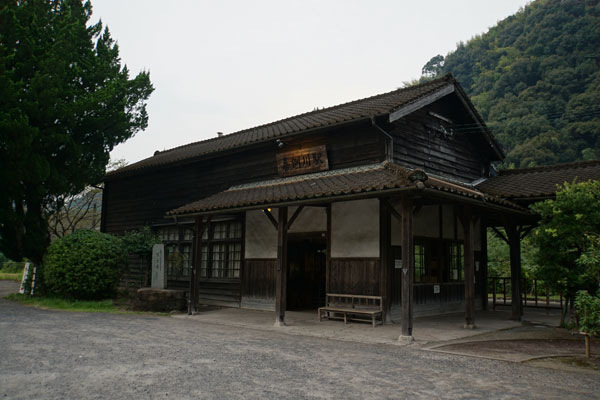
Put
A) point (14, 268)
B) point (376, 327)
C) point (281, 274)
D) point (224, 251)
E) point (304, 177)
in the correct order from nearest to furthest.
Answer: point (376, 327) → point (281, 274) → point (304, 177) → point (224, 251) → point (14, 268)

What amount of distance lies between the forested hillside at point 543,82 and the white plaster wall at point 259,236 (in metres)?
28.9

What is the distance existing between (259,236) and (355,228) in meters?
3.22

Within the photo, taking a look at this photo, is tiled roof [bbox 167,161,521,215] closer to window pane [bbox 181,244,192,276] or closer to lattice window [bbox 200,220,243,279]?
lattice window [bbox 200,220,243,279]

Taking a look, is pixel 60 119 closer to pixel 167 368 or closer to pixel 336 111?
pixel 336 111

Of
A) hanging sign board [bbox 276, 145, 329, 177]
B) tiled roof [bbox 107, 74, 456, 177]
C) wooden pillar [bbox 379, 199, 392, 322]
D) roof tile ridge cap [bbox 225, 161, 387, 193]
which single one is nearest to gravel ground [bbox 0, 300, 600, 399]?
wooden pillar [bbox 379, 199, 392, 322]

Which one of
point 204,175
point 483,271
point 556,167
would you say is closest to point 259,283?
point 204,175

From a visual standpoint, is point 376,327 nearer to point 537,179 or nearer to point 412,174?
point 412,174

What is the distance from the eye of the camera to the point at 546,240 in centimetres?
824

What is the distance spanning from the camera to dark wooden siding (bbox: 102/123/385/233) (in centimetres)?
1054

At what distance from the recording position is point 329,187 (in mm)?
9086

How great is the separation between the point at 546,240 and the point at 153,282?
9.60m

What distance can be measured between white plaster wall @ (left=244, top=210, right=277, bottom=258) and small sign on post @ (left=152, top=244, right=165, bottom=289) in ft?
7.40

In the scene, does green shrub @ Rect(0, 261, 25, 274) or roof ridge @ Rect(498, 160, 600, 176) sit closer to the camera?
roof ridge @ Rect(498, 160, 600, 176)

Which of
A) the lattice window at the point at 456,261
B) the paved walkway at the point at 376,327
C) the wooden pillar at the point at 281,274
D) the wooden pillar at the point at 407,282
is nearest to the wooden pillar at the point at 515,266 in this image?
the paved walkway at the point at 376,327
